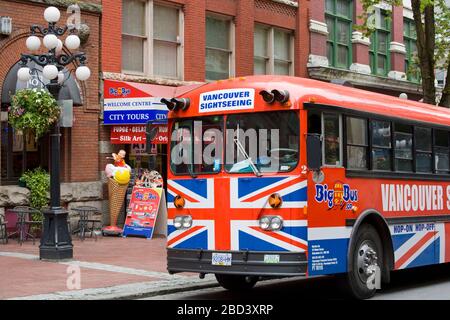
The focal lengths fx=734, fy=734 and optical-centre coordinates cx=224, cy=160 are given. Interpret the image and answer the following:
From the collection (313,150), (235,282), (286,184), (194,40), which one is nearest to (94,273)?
(235,282)

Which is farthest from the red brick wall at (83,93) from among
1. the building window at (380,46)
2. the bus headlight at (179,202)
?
the building window at (380,46)

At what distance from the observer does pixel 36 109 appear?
1552 cm

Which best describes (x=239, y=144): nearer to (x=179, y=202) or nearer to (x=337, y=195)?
(x=179, y=202)

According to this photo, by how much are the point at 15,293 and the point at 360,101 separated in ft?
18.9

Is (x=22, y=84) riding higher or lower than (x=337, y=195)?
higher

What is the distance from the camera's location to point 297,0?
2625cm

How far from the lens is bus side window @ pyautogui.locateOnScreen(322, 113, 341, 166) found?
10.0 metres

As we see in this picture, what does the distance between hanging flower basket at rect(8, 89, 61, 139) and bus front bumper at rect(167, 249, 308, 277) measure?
643 cm

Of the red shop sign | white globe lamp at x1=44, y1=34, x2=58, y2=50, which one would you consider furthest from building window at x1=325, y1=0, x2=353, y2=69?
white globe lamp at x1=44, y1=34, x2=58, y2=50

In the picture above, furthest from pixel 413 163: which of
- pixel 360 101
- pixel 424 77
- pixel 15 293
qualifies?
pixel 424 77

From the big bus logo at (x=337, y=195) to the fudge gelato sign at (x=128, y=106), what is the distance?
8.86 meters

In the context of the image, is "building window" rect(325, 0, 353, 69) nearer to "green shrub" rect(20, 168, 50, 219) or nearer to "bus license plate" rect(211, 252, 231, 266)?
"green shrub" rect(20, 168, 50, 219)

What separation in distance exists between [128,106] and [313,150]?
10409 mm
